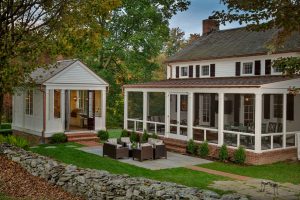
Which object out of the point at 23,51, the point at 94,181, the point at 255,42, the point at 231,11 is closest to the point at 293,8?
the point at 231,11

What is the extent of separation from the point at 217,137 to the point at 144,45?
674 inches

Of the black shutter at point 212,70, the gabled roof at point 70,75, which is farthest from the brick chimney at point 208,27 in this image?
the gabled roof at point 70,75

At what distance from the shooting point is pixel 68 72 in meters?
25.9

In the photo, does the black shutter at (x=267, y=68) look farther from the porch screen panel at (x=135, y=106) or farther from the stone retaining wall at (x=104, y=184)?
the porch screen panel at (x=135, y=106)

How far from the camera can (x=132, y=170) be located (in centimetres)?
1630

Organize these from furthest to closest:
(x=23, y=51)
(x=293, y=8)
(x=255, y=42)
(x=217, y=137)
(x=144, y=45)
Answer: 1. (x=144, y=45)
2. (x=255, y=42)
3. (x=217, y=137)
4. (x=23, y=51)
5. (x=293, y=8)

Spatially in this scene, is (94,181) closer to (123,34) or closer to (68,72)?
(68,72)

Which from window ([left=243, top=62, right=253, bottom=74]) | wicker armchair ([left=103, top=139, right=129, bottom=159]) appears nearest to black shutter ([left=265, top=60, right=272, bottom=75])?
window ([left=243, top=62, right=253, bottom=74])

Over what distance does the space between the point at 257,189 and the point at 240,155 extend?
468 centimetres

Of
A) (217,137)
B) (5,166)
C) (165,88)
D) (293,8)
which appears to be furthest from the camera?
(165,88)

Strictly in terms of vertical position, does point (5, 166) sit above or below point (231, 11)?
below

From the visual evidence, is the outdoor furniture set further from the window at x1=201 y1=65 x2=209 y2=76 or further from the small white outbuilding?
the window at x1=201 y1=65 x2=209 y2=76

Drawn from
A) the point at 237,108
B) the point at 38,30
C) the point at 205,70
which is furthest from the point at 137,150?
the point at 205,70

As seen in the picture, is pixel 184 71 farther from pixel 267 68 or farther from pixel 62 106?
pixel 62 106
